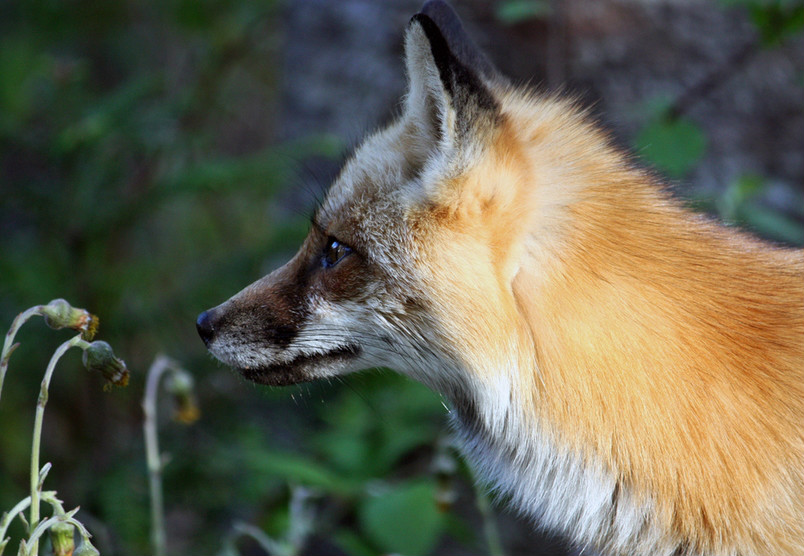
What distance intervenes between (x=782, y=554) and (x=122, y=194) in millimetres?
4499

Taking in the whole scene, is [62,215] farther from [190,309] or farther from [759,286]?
[759,286]

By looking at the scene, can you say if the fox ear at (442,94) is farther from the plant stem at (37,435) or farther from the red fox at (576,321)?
the plant stem at (37,435)

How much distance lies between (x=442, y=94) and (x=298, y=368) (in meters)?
1.02

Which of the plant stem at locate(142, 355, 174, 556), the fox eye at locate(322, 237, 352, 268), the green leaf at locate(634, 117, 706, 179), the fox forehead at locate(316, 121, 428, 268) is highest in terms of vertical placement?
the green leaf at locate(634, 117, 706, 179)

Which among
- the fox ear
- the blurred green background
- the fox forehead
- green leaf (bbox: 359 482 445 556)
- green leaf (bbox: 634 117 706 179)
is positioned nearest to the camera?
the fox ear

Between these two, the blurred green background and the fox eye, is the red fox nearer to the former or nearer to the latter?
the fox eye

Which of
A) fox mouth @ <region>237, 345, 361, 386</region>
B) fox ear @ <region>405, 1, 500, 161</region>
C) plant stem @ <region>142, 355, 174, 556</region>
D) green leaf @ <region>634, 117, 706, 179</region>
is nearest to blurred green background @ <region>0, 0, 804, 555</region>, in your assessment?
green leaf @ <region>634, 117, 706, 179</region>

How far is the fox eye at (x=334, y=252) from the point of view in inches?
100

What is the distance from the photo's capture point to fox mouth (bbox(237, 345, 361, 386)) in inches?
101

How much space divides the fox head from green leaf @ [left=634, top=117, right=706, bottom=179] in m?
1.48

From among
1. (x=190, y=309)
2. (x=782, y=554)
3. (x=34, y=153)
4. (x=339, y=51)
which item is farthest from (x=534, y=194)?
(x=34, y=153)

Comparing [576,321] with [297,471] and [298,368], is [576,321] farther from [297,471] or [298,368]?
[297,471]

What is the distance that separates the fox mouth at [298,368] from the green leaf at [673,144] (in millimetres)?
2043

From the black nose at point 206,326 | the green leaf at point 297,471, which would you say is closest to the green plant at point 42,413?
the black nose at point 206,326
